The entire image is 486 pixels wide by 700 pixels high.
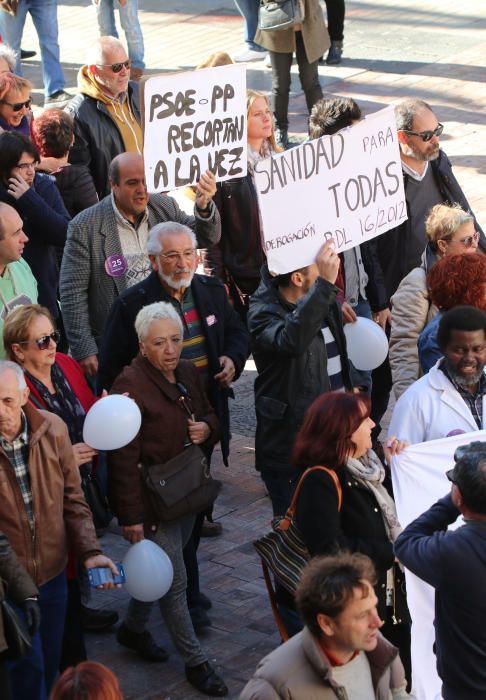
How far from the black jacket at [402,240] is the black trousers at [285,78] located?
444 centimetres

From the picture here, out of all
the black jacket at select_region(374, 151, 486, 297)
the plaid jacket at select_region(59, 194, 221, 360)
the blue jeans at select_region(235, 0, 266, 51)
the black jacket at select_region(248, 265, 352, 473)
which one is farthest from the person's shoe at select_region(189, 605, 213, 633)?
the blue jeans at select_region(235, 0, 266, 51)

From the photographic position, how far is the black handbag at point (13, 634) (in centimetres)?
466

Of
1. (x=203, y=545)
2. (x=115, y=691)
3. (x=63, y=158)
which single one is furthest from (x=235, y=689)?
(x=63, y=158)

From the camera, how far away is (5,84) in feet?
26.2

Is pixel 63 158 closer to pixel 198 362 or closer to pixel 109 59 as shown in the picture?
pixel 109 59

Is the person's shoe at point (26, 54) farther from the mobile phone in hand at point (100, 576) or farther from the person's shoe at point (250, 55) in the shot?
the mobile phone in hand at point (100, 576)

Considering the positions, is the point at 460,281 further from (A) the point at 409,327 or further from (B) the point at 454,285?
(A) the point at 409,327

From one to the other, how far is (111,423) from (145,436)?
1.16 ft

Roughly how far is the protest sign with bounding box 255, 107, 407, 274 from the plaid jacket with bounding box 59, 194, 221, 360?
0.85 meters

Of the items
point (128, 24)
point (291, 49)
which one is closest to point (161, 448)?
point (291, 49)

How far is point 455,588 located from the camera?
419 cm

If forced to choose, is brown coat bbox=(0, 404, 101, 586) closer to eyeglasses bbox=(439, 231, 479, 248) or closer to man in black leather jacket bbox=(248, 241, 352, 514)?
man in black leather jacket bbox=(248, 241, 352, 514)

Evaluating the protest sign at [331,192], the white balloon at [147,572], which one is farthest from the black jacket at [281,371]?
the white balloon at [147,572]

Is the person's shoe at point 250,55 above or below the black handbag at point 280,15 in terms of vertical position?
below
